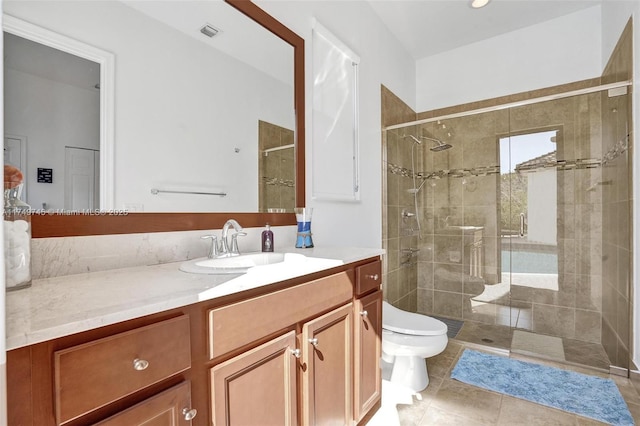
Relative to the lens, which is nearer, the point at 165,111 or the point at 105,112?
the point at 105,112

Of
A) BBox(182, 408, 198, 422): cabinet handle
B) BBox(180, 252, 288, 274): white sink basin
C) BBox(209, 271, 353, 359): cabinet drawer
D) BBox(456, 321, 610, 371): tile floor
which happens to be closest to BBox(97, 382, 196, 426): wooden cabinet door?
BBox(182, 408, 198, 422): cabinet handle

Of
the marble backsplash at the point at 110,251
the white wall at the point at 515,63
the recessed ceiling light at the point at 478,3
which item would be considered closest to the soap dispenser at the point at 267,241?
the marble backsplash at the point at 110,251

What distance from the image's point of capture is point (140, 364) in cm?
70

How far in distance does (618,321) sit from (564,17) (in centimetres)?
249

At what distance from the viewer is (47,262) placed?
38.6 inches

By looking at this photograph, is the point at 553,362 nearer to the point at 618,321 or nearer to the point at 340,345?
the point at 618,321

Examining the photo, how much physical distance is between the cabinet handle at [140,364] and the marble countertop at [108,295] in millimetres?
98

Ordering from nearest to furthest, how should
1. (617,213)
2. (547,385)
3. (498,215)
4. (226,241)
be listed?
(226,241)
(547,385)
(617,213)
(498,215)

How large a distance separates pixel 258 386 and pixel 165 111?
1049 millimetres

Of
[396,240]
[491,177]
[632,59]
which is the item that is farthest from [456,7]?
[396,240]

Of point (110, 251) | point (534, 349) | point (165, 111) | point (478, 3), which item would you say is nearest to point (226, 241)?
point (110, 251)

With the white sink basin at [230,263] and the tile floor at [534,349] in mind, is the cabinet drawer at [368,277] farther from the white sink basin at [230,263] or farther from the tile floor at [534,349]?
the tile floor at [534,349]

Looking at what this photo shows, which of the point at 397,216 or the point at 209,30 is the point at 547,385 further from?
the point at 209,30

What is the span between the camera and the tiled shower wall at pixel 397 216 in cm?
279
